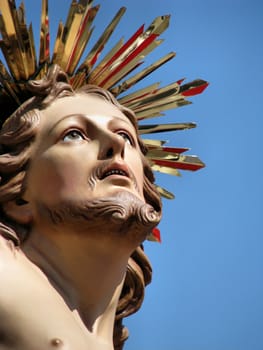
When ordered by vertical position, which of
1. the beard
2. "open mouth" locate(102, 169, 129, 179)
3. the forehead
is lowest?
the beard

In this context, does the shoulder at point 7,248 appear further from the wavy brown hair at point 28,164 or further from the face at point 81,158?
the face at point 81,158

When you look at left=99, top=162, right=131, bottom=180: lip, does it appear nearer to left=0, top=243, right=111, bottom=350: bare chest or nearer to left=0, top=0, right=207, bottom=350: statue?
left=0, top=0, right=207, bottom=350: statue

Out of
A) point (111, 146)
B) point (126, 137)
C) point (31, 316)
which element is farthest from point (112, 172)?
point (31, 316)

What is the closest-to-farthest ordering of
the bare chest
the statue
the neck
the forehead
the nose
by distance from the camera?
the bare chest
the statue
the neck
the nose
the forehead

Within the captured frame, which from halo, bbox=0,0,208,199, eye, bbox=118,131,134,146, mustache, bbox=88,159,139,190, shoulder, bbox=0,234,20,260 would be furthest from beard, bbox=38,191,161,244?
halo, bbox=0,0,208,199

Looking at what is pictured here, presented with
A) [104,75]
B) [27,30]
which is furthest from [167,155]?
[27,30]

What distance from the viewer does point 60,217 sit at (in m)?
4.35

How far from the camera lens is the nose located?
4.49 m

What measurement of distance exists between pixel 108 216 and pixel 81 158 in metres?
0.38

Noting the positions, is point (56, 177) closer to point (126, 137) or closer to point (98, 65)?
point (126, 137)

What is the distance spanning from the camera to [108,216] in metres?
4.27

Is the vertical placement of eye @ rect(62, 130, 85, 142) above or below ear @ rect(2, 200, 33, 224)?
above

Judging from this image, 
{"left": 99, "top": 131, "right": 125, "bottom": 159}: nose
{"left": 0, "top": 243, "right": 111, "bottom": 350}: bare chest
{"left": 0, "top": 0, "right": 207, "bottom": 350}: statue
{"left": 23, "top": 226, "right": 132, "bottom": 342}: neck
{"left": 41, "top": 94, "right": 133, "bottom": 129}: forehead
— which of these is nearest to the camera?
{"left": 0, "top": 243, "right": 111, "bottom": 350}: bare chest

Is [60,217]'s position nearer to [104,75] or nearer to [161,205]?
[161,205]
